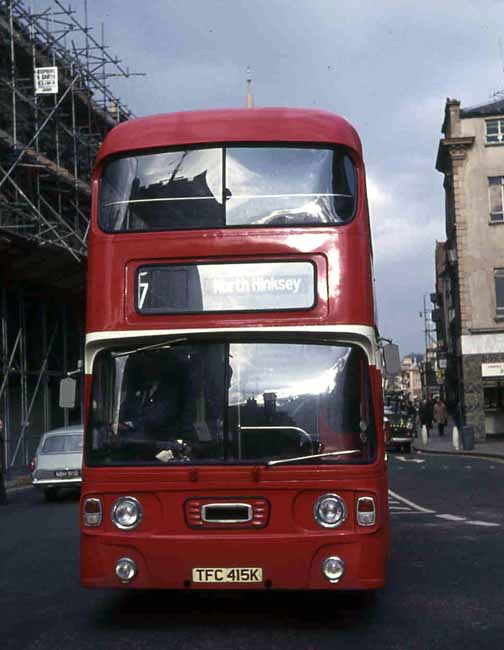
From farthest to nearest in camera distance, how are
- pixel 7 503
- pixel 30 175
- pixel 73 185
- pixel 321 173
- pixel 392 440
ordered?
pixel 392 440 → pixel 73 185 → pixel 30 175 → pixel 7 503 → pixel 321 173

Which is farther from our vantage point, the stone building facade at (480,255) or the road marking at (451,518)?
the stone building facade at (480,255)

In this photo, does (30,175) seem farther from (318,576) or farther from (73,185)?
(318,576)

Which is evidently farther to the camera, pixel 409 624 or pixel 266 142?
pixel 266 142

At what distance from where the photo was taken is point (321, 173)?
8.71m

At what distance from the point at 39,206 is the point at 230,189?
25.5m

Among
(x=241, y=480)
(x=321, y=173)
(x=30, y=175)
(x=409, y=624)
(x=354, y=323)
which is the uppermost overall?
(x=30, y=175)

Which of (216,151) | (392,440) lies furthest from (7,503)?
(392,440)

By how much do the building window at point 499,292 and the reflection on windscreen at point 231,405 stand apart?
1588 inches

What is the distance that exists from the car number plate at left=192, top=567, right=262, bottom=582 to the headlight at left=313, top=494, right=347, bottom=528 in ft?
1.87

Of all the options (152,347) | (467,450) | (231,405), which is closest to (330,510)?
(231,405)

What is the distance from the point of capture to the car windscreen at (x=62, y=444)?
2269cm

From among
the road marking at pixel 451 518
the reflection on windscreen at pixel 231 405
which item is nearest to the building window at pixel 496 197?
the road marking at pixel 451 518

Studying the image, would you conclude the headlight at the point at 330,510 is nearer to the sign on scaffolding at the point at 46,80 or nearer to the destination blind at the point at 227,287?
the destination blind at the point at 227,287

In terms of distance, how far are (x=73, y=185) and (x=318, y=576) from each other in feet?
96.1
